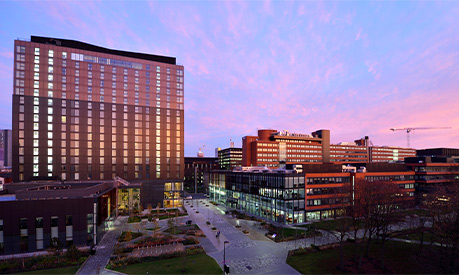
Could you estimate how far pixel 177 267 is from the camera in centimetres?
3525

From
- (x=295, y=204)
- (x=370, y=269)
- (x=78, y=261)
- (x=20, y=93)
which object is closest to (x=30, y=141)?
(x=20, y=93)

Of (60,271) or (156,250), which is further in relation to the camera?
(156,250)

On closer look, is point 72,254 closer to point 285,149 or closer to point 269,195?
point 269,195

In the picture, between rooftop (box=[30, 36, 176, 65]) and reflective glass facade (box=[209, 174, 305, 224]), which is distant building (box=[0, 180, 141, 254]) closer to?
reflective glass facade (box=[209, 174, 305, 224])

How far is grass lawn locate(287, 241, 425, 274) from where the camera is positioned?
112ft

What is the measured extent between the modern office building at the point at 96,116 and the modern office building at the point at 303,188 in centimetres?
3568

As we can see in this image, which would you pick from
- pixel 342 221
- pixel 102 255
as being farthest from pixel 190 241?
pixel 342 221

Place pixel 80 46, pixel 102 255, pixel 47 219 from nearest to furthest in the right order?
pixel 102 255 → pixel 47 219 → pixel 80 46

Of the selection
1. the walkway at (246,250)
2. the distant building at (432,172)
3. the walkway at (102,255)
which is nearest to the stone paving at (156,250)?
the walkway at (102,255)

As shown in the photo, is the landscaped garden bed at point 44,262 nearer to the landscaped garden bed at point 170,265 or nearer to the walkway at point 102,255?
the walkway at point 102,255

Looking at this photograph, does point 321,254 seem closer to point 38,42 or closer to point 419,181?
point 419,181

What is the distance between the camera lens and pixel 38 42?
8312 centimetres

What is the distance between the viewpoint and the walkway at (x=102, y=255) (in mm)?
34513

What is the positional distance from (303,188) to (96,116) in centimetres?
8279
